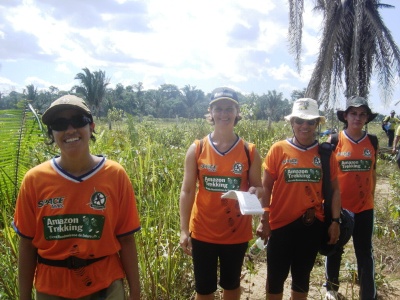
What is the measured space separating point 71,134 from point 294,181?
156 centimetres

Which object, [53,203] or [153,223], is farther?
[153,223]

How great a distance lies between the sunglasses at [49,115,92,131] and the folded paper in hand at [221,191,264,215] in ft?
3.07

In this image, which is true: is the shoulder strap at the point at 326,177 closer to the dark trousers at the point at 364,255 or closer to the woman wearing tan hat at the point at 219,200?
the woman wearing tan hat at the point at 219,200

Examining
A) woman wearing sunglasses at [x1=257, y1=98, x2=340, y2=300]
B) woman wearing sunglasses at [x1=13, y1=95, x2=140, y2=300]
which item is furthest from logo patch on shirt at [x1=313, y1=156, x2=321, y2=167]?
woman wearing sunglasses at [x1=13, y1=95, x2=140, y2=300]

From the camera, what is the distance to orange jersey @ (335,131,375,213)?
128 inches

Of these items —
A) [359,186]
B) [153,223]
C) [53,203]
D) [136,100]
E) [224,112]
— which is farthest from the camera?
[136,100]

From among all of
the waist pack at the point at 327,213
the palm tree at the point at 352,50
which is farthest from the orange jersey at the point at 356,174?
the palm tree at the point at 352,50

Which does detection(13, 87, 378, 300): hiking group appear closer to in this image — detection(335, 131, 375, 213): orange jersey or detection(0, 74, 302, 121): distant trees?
detection(335, 131, 375, 213): orange jersey

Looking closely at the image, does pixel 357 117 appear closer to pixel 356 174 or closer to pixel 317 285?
pixel 356 174

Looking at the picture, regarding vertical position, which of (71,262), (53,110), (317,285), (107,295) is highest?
(53,110)

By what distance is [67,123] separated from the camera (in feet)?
5.97

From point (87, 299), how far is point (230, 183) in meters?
1.12

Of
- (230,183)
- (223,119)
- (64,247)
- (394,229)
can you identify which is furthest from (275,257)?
(394,229)

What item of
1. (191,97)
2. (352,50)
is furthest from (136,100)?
(352,50)
